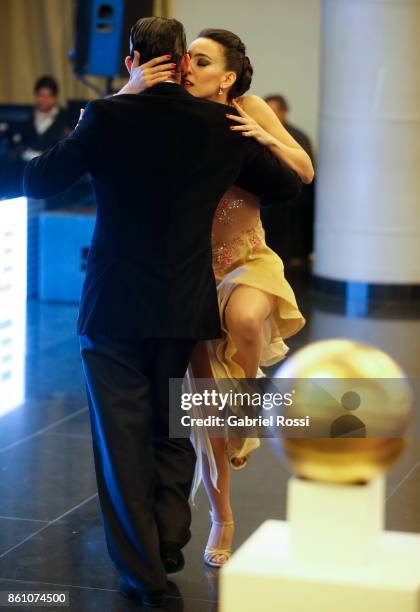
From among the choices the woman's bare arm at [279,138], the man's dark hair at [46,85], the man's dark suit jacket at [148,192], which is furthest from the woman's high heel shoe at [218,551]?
the man's dark hair at [46,85]

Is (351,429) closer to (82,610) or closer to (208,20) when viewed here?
(82,610)

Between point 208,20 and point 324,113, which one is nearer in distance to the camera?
point 324,113

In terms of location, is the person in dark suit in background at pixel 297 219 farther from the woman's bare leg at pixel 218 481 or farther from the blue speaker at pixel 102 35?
the woman's bare leg at pixel 218 481

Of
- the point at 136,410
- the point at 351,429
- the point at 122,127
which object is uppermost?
the point at 122,127

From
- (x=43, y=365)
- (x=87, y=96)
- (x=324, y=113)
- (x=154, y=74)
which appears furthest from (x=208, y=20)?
(x=154, y=74)

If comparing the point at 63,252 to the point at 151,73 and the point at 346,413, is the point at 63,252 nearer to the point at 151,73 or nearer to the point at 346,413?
the point at 151,73

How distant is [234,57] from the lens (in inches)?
122

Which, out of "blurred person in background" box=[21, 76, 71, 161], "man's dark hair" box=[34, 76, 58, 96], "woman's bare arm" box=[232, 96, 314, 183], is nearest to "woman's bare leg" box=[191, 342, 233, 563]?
"woman's bare arm" box=[232, 96, 314, 183]

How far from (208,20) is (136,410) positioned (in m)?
8.50

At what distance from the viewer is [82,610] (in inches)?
117

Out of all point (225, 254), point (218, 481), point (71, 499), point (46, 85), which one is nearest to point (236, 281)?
point (225, 254)

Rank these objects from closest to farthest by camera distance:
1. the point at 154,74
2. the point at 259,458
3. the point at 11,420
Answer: the point at 154,74
the point at 259,458
the point at 11,420

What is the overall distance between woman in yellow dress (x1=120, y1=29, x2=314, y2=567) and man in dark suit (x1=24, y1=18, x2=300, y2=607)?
0.47 feet

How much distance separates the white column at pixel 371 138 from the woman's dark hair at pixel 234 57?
16.5ft
